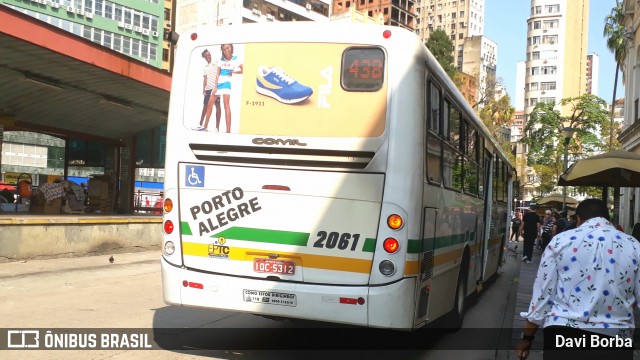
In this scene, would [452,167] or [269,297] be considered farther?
[452,167]

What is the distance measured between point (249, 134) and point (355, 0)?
115 m

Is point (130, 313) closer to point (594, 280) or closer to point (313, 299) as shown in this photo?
point (313, 299)

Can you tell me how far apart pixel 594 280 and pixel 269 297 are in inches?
121

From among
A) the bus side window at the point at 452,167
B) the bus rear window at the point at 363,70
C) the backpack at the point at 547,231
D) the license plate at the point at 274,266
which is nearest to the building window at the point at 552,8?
the backpack at the point at 547,231

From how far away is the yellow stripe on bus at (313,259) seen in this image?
569cm

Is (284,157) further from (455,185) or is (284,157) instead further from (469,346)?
(469,346)

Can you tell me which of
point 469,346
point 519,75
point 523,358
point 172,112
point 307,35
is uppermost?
point 519,75

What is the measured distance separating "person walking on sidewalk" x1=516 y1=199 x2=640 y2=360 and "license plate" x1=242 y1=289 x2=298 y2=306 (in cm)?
255

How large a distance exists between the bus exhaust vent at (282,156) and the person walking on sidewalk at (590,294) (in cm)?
235

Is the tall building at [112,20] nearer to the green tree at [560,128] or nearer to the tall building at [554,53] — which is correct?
the green tree at [560,128]

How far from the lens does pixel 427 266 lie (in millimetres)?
6219

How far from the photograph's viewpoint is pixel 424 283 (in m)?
6.12

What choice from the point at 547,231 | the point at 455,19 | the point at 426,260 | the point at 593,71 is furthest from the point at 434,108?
the point at 593,71

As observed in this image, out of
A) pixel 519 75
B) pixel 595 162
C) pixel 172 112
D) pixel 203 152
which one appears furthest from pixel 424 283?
pixel 519 75
